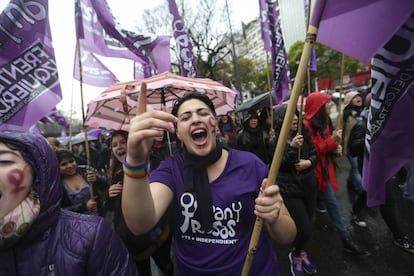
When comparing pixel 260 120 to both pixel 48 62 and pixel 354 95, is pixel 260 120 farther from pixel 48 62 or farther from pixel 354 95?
pixel 48 62

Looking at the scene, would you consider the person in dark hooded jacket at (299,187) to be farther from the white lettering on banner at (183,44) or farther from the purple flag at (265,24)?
the white lettering on banner at (183,44)

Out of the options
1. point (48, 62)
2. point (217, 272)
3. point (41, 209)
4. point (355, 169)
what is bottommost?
point (355, 169)

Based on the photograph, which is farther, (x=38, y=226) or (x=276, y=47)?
(x=276, y=47)

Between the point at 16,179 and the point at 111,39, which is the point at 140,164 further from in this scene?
the point at 111,39

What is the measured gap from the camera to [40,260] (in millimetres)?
1150

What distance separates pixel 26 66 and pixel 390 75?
7.82 ft

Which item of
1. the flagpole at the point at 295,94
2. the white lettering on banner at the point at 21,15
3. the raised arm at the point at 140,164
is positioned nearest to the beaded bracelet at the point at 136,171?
the raised arm at the point at 140,164

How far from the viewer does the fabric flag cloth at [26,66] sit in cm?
198

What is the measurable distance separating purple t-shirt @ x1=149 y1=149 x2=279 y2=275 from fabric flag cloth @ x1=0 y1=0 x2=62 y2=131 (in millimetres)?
1305

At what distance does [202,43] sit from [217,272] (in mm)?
19140

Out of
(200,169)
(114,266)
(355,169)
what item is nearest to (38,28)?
(200,169)

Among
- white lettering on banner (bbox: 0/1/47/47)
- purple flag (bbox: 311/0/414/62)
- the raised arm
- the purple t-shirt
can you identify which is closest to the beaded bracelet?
the raised arm

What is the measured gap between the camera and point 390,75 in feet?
3.70

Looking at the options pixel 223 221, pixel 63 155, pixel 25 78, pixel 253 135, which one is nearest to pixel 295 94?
pixel 223 221
